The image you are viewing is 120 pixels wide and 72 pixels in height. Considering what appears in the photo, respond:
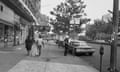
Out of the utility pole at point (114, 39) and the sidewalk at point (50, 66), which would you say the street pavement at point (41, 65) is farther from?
the utility pole at point (114, 39)

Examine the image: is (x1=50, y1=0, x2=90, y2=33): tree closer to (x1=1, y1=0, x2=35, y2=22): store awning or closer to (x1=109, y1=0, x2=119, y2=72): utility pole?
(x1=1, y1=0, x2=35, y2=22): store awning

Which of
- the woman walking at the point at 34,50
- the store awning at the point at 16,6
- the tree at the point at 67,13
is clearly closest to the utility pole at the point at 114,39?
the woman walking at the point at 34,50

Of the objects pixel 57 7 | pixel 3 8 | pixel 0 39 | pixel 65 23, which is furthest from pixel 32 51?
pixel 57 7

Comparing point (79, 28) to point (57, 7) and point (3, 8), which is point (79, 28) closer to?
point (57, 7)

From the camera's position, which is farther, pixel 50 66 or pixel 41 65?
pixel 41 65

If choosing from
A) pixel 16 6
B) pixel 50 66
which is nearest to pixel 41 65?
pixel 50 66

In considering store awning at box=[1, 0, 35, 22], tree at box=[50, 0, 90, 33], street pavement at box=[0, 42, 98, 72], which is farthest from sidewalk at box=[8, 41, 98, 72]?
tree at box=[50, 0, 90, 33]

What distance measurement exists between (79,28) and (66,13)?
4213mm

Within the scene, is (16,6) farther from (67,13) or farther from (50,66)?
(67,13)

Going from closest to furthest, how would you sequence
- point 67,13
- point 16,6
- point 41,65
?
1. point 41,65
2. point 16,6
3. point 67,13

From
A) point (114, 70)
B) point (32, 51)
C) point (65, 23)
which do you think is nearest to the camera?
point (114, 70)

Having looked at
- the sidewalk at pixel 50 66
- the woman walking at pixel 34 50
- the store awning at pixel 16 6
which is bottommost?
the sidewalk at pixel 50 66

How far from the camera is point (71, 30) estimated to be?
33688 millimetres

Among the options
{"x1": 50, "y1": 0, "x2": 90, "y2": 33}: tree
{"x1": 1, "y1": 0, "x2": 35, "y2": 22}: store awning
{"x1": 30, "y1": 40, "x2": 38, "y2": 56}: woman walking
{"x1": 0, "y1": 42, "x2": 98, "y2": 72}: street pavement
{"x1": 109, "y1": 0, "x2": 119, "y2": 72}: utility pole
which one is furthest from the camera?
{"x1": 50, "y1": 0, "x2": 90, "y2": 33}: tree
